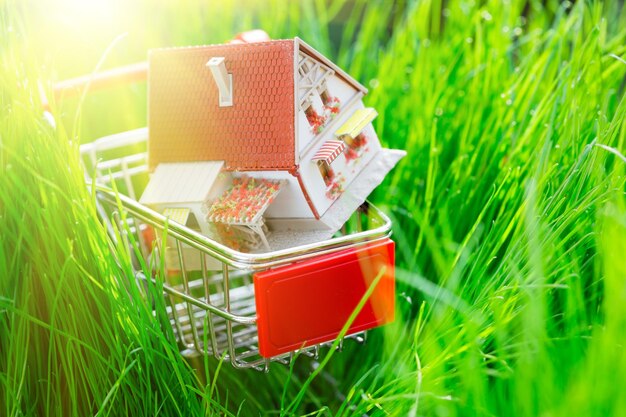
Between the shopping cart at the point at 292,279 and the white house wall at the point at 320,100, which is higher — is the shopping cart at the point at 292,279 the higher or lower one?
the lower one

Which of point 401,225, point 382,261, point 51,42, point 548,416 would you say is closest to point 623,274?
point 548,416

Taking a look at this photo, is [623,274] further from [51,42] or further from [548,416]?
[51,42]

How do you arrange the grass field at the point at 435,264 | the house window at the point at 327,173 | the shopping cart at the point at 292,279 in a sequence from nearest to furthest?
the grass field at the point at 435,264 < the shopping cart at the point at 292,279 < the house window at the point at 327,173

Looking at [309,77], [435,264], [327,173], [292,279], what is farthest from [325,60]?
[435,264]

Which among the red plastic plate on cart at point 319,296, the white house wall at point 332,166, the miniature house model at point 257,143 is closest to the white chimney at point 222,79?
the miniature house model at point 257,143

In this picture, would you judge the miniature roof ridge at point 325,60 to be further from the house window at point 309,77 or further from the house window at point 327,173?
the house window at point 327,173

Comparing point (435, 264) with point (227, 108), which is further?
point (435, 264)

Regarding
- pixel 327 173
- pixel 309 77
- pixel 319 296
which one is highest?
pixel 309 77

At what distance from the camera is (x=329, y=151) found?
0.90 metres

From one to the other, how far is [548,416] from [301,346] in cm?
32

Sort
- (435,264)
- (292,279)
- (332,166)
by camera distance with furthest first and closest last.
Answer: (435,264) < (332,166) < (292,279)

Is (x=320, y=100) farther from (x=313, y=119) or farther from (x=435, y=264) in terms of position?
(x=435, y=264)

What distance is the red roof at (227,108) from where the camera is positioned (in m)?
0.88

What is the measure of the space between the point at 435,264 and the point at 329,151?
13.9 inches
